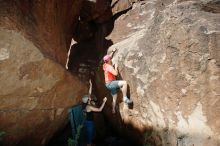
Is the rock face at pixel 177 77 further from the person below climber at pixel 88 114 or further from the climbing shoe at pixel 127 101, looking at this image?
the person below climber at pixel 88 114

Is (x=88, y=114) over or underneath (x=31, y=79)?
underneath

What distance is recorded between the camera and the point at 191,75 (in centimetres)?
573

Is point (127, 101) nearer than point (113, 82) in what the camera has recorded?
Yes

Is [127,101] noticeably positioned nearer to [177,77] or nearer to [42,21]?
[177,77]

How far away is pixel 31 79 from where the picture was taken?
276 inches

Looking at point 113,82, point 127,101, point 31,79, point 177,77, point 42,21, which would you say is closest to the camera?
point 177,77

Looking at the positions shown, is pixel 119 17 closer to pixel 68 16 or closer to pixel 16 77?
pixel 68 16

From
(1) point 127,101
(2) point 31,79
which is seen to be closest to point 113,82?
(1) point 127,101

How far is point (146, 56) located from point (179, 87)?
1.37 m

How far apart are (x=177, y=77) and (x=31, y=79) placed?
3.11 metres

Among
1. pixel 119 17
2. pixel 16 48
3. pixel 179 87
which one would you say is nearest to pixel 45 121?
pixel 16 48

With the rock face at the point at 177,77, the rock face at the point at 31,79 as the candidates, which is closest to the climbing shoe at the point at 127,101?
the rock face at the point at 177,77

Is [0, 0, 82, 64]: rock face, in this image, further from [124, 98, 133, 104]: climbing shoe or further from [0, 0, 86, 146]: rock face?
[124, 98, 133, 104]: climbing shoe

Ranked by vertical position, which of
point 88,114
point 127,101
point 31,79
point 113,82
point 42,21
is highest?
point 42,21
